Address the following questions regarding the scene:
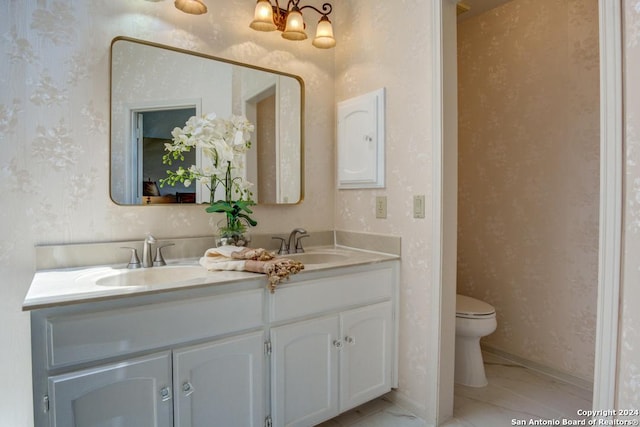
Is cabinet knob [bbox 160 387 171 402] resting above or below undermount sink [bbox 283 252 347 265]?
below

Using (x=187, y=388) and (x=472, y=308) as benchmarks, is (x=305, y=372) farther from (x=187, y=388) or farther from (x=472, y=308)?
(x=472, y=308)

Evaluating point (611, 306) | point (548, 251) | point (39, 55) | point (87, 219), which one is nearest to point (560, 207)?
point (548, 251)

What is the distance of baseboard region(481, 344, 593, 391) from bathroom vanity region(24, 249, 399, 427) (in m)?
1.12

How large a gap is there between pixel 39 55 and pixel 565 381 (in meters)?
3.27

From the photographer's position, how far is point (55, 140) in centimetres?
151

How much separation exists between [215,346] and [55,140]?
110cm

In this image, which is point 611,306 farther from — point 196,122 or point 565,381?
point 196,122

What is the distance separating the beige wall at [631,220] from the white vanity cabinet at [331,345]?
0.97 m

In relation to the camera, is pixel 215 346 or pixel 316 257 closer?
pixel 215 346

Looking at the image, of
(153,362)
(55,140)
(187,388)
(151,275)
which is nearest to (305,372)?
(187,388)

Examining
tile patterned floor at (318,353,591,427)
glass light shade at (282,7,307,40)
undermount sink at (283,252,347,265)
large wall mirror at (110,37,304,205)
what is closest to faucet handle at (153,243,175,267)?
large wall mirror at (110,37,304,205)

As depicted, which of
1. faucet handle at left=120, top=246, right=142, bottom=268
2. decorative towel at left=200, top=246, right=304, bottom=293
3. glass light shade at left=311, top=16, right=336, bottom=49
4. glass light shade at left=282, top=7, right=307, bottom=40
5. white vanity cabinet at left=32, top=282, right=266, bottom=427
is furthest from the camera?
glass light shade at left=311, top=16, right=336, bottom=49

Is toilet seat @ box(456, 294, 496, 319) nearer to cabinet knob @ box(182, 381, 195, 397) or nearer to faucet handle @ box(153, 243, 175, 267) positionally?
cabinet knob @ box(182, 381, 195, 397)

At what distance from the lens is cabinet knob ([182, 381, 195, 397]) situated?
128cm
